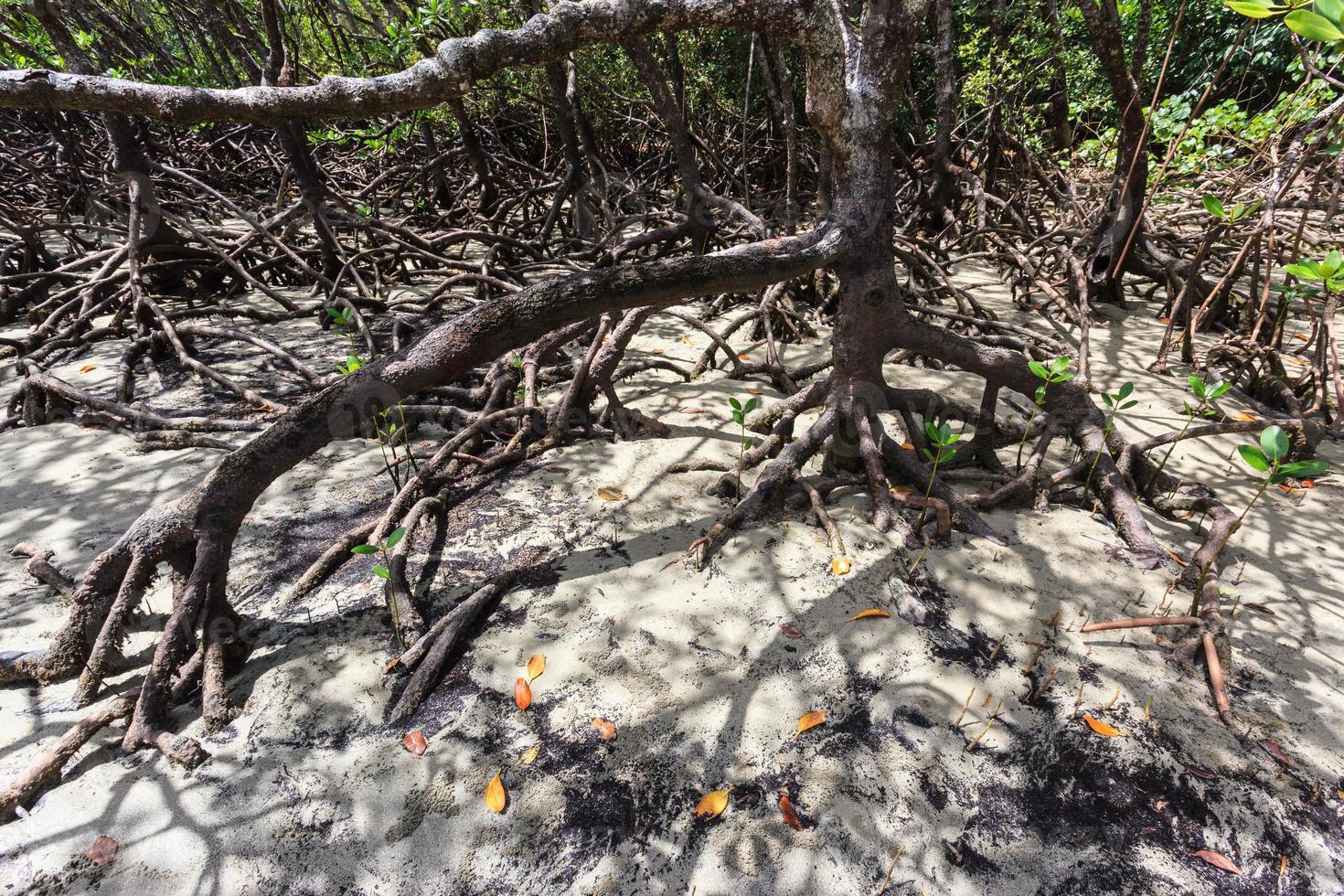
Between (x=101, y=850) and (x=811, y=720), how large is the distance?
5.12 ft

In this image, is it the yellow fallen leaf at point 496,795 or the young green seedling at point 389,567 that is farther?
the young green seedling at point 389,567

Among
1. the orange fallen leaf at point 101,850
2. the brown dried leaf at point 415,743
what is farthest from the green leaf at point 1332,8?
the orange fallen leaf at point 101,850

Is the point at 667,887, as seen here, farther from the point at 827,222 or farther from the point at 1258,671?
the point at 827,222

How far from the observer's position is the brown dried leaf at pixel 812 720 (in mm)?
1591

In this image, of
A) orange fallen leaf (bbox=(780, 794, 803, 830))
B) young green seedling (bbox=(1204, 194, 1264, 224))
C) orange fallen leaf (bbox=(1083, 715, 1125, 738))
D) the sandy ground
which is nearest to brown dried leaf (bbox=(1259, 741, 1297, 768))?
the sandy ground

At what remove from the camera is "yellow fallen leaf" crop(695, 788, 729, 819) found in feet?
4.68

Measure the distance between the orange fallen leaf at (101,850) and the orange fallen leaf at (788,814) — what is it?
1405 mm

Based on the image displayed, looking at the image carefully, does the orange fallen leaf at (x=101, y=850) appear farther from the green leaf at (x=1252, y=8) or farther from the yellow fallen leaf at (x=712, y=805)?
the green leaf at (x=1252, y=8)

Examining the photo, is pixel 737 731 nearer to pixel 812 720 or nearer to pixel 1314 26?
pixel 812 720

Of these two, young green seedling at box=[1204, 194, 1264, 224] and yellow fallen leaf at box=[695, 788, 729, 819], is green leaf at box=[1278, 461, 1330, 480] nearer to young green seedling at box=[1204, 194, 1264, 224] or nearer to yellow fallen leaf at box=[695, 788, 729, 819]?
young green seedling at box=[1204, 194, 1264, 224]

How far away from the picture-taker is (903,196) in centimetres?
577

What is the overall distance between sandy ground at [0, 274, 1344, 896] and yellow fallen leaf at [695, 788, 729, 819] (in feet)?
0.06

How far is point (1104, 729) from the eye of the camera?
155 centimetres

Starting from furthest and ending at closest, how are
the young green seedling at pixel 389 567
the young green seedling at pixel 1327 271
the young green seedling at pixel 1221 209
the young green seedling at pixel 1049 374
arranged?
1. the young green seedling at pixel 1221 209
2. the young green seedling at pixel 1049 374
3. the young green seedling at pixel 1327 271
4. the young green seedling at pixel 389 567
